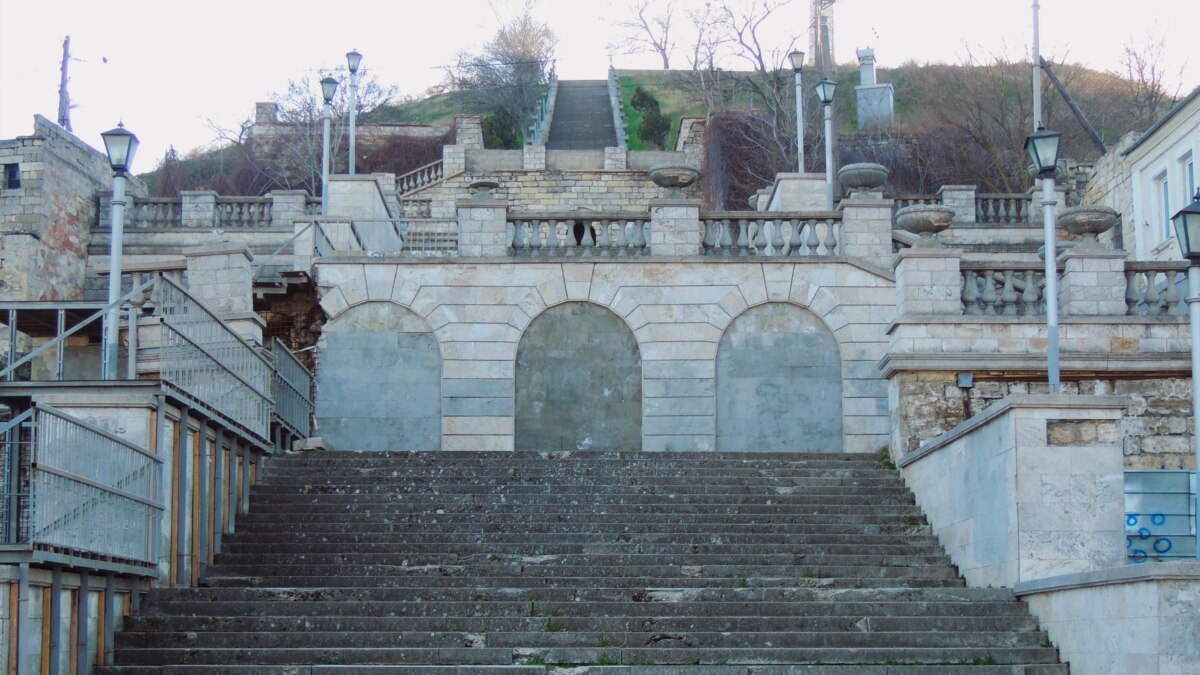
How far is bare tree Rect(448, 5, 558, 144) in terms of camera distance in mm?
62125

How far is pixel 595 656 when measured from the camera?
43.6 ft

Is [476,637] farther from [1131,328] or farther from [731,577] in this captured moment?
[1131,328]

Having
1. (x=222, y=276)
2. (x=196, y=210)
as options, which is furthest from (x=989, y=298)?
(x=196, y=210)

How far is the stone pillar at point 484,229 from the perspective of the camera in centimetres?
2228

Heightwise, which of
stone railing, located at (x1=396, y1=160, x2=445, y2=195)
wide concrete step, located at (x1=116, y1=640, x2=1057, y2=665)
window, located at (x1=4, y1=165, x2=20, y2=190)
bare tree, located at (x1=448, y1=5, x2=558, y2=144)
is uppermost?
bare tree, located at (x1=448, y1=5, x2=558, y2=144)

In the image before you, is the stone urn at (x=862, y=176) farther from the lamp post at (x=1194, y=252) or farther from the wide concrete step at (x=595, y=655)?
the wide concrete step at (x=595, y=655)

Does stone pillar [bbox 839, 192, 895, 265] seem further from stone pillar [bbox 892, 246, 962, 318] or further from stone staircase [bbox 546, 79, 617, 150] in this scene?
stone staircase [bbox 546, 79, 617, 150]

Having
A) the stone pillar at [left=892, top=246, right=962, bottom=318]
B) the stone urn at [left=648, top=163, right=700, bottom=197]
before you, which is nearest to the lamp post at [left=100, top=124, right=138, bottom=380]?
the stone urn at [left=648, top=163, right=700, bottom=197]

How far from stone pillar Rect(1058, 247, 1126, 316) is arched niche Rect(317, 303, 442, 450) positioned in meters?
8.57

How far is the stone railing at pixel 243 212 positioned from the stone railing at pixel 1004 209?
15.1 meters

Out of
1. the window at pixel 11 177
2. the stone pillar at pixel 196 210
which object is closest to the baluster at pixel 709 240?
the stone pillar at pixel 196 210

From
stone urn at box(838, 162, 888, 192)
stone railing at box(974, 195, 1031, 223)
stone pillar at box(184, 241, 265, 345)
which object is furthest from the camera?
stone railing at box(974, 195, 1031, 223)

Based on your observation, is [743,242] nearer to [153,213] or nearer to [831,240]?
[831,240]

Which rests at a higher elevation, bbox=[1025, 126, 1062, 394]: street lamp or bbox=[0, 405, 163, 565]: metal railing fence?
bbox=[1025, 126, 1062, 394]: street lamp
